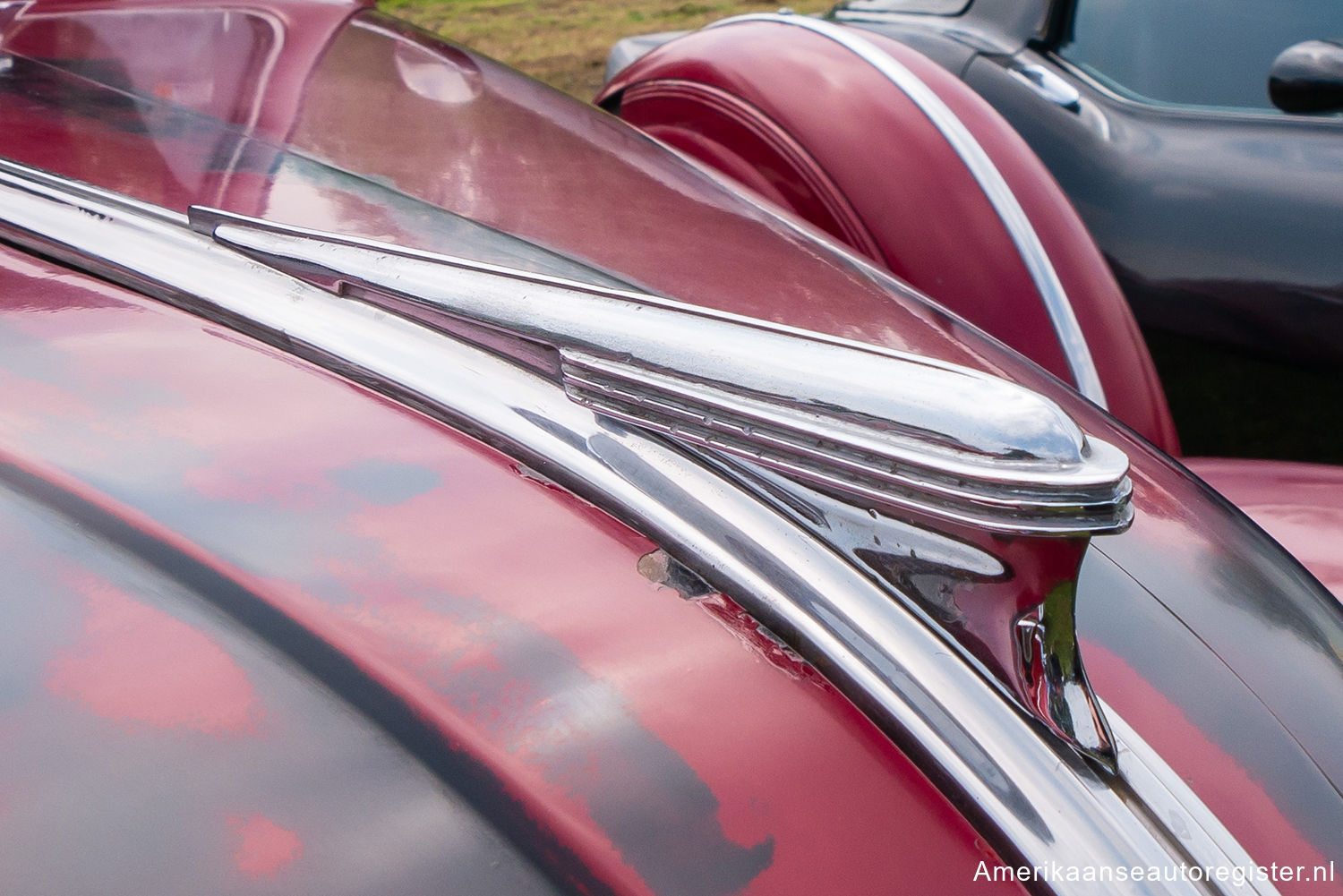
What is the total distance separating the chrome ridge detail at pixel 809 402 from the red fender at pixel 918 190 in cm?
87

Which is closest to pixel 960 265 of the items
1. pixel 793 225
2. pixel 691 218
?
pixel 793 225

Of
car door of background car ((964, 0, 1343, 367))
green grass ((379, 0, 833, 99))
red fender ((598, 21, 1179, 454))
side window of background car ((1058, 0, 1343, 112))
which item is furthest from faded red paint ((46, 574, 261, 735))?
green grass ((379, 0, 833, 99))

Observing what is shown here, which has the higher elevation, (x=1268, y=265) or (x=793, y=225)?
(x=793, y=225)

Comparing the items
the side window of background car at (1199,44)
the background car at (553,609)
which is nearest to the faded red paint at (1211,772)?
the background car at (553,609)

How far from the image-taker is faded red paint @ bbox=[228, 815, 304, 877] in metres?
0.54

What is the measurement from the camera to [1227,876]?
0.64 m

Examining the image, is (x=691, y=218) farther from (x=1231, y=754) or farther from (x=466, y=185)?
(x=1231, y=754)

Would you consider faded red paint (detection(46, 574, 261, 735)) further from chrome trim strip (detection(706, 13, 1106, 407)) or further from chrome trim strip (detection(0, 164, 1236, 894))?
chrome trim strip (detection(706, 13, 1106, 407))

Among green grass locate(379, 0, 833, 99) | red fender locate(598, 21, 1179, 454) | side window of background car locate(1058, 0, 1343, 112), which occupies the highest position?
side window of background car locate(1058, 0, 1343, 112)

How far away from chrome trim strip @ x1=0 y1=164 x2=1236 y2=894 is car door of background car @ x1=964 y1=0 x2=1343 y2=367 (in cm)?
208

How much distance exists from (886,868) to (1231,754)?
336 millimetres

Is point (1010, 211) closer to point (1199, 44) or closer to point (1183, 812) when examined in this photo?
point (1183, 812)

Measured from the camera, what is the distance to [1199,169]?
7.97 feet

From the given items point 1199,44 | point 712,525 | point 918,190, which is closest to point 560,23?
point 1199,44
